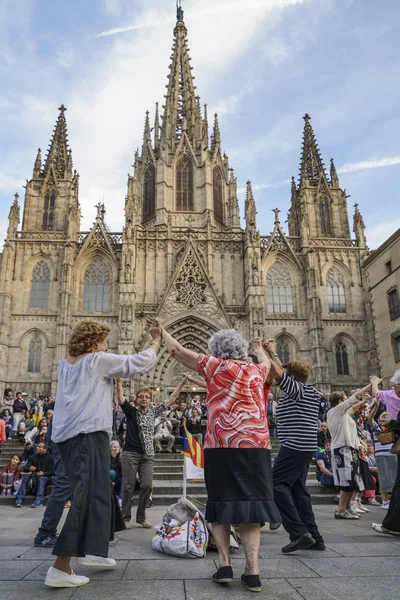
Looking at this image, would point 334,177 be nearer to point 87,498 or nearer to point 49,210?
point 49,210

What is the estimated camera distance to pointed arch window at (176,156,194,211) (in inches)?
1344

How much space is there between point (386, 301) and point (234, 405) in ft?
80.8

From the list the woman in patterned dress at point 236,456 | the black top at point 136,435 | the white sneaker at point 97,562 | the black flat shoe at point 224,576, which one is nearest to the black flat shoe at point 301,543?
the woman in patterned dress at point 236,456

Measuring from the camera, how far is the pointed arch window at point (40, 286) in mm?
29188

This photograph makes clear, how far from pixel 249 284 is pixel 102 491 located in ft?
83.9

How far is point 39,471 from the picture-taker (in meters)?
9.12

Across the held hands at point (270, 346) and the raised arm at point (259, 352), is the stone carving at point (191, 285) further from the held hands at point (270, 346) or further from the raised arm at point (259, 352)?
the raised arm at point (259, 352)

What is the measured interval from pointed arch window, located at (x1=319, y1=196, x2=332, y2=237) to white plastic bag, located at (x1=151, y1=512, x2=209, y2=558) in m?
30.4

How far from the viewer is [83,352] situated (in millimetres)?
3836

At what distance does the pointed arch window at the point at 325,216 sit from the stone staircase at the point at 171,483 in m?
21.3

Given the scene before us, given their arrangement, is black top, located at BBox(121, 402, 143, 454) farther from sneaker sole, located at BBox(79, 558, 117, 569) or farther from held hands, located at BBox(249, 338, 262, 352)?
held hands, located at BBox(249, 338, 262, 352)

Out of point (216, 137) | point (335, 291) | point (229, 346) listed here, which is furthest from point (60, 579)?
point (216, 137)

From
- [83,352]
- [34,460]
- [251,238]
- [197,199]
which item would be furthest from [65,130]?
[83,352]

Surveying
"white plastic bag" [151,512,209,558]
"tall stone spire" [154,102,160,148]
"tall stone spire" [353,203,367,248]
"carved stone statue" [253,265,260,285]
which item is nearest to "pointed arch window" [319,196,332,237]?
"tall stone spire" [353,203,367,248]
